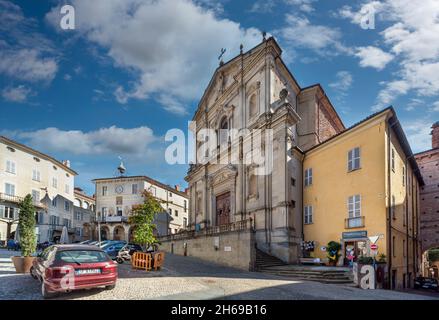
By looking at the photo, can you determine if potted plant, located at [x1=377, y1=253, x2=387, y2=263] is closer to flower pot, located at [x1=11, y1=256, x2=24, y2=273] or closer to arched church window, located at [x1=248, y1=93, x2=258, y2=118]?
arched church window, located at [x1=248, y1=93, x2=258, y2=118]

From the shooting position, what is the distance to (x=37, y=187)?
45.6m

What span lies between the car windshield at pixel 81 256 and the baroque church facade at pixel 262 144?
1243cm

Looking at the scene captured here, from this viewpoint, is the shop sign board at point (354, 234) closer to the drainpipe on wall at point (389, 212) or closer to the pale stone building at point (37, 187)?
the drainpipe on wall at point (389, 212)

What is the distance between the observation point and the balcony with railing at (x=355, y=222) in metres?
17.6

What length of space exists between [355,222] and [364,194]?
1575 mm

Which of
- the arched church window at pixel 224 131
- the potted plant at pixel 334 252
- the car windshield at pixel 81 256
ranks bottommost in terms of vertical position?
the potted plant at pixel 334 252

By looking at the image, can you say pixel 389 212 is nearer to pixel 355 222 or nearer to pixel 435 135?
pixel 355 222

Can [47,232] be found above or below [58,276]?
below

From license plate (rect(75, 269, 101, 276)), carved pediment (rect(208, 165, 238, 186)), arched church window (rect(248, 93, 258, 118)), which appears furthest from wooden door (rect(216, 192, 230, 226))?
license plate (rect(75, 269, 101, 276))

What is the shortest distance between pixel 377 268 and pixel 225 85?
21911 millimetres

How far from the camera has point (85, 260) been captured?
31.7 ft

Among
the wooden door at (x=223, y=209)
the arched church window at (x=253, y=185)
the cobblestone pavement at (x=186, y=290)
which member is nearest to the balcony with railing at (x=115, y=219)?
the wooden door at (x=223, y=209)
